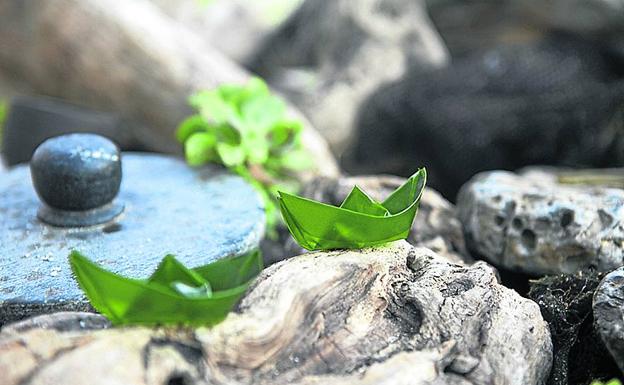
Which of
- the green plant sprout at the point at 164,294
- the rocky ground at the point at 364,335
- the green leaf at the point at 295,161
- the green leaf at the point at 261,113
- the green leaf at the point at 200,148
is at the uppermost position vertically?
the green plant sprout at the point at 164,294

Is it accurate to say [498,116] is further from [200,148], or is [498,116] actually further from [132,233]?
[132,233]

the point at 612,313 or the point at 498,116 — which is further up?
the point at 612,313

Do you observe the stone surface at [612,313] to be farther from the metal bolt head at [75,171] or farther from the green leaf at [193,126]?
the green leaf at [193,126]

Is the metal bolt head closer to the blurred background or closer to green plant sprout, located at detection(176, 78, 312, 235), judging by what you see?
green plant sprout, located at detection(176, 78, 312, 235)

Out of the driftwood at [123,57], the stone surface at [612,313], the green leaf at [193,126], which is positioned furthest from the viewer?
the driftwood at [123,57]

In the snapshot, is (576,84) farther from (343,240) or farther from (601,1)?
(343,240)

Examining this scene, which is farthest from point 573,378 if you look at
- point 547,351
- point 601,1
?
point 601,1

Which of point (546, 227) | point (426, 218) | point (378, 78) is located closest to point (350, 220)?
point (546, 227)

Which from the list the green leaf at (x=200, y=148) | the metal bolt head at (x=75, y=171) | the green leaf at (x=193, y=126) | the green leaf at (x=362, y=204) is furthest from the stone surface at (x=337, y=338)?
the green leaf at (x=193, y=126)
